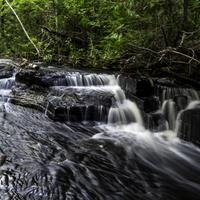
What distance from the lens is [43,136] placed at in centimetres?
671

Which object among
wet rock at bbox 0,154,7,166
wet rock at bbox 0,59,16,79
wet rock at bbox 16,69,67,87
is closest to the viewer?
wet rock at bbox 0,154,7,166

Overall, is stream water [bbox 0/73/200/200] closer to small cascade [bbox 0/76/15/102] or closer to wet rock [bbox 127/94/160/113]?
A: wet rock [bbox 127/94/160/113]

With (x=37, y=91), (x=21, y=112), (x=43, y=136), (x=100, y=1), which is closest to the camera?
(x=43, y=136)

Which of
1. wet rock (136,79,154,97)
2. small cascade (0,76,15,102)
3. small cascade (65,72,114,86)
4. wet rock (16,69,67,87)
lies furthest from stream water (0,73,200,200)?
wet rock (16,69,67,87)

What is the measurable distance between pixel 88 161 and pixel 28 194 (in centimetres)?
143

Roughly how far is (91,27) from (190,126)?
269 inches

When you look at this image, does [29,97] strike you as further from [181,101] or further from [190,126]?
[190,126]

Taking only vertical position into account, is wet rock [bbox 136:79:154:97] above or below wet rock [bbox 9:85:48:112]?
above

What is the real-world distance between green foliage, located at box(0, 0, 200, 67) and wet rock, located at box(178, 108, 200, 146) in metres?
2.78

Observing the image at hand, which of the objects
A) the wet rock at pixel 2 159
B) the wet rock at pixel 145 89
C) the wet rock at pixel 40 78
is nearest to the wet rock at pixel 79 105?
the wet rock at pixel 145 89

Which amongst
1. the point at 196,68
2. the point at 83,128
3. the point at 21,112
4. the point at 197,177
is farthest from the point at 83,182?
the point at 196,68

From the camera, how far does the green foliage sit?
1013 cm

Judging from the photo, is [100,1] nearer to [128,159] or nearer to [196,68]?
[196,68]

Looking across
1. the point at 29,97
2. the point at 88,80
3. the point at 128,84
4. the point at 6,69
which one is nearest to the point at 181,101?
the point at 128,84
